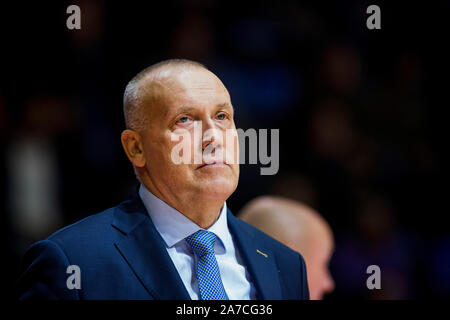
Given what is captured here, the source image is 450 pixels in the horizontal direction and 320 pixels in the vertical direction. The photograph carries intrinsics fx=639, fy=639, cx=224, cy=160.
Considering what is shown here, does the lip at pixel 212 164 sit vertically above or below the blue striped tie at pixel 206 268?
above

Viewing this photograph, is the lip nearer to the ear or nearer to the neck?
the neck

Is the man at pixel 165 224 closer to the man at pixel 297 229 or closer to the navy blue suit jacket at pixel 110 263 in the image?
the navy blue suit jacket at pixel 110 263

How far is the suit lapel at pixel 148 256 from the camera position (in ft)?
5.90

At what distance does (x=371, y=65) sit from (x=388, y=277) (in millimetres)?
1038

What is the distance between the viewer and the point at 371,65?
10.3ft

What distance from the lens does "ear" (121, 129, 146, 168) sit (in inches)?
75.2

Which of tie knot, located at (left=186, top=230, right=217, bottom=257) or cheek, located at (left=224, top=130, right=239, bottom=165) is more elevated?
cheek, located at (left=224, top=130, right=239, bottom=165)

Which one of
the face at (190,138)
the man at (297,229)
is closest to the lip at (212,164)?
the face at (190,138)

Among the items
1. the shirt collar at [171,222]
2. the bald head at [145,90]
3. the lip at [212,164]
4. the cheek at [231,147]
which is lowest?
the shirt collar at [171,222]

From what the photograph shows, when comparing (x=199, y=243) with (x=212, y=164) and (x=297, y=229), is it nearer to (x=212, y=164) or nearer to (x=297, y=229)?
(x=212, y=164)

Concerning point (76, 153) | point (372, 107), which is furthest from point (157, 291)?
point (372, 107)

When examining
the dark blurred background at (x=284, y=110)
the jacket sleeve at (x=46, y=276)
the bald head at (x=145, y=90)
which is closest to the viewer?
the jacket sleeve at (x=46, y=276)

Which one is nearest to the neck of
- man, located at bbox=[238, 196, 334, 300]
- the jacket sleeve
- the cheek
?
the cheek

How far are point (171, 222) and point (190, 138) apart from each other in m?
0.26
